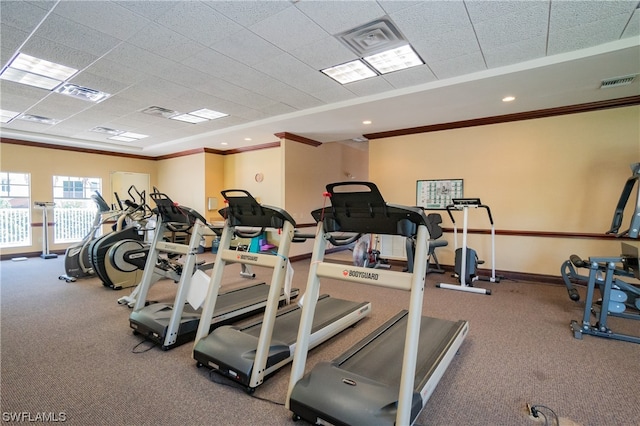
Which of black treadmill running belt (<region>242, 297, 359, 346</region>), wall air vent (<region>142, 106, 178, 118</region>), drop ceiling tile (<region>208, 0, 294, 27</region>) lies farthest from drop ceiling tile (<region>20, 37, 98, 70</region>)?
black treadmill running belt (<region>242, 297, 359, 346</region>)

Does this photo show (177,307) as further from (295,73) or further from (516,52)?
(516,52)

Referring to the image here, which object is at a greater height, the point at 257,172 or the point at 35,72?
the point at 35,72

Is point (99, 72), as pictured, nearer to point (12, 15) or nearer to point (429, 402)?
point (12, 15)

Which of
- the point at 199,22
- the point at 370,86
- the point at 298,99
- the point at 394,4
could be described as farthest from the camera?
the point at 298,99

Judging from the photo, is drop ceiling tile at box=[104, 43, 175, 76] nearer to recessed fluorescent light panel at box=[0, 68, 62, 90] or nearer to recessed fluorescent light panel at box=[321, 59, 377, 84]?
recessed fluorescent light panel at box=[0, 68, 62, 90]

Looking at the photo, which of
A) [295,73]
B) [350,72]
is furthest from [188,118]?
[350,72]

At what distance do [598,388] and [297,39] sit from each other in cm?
375

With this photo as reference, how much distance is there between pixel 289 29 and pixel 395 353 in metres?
2.97

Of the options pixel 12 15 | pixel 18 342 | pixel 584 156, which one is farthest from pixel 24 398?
pixel 584 156

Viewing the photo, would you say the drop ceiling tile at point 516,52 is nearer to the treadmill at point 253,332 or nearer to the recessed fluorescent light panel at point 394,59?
the recessed fluorescent light panel at point 394,59

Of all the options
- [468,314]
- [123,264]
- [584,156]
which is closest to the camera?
[468,314]

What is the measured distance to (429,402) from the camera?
1973mm

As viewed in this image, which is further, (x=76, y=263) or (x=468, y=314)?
(x=76, y=263)

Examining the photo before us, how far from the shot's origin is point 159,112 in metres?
5.38
